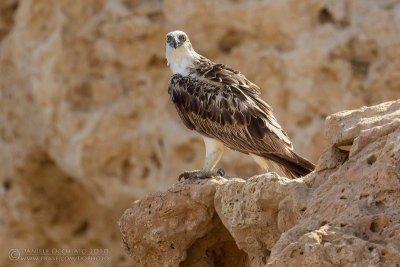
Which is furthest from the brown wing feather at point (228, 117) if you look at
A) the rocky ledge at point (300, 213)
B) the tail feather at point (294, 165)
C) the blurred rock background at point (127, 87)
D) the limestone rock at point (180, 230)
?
the blurred rock background at point (127, 87)

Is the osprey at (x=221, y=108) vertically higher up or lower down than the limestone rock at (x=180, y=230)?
higher up

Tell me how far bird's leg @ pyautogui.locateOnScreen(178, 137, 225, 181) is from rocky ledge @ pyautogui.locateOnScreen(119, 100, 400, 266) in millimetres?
688

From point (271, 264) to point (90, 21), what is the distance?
30.6 ft

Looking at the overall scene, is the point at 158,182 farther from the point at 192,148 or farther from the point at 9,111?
the point at 9,111

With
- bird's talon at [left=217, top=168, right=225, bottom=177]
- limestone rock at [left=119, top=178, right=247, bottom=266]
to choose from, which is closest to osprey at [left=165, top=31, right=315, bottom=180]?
bird's talon at [left=217, top=168, right=225, bottom=177]

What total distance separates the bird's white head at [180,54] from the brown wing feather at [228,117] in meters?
0.11

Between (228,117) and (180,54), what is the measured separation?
0.90 metres

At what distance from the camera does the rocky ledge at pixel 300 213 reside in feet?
13.6

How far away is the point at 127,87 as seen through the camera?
42.2 feet

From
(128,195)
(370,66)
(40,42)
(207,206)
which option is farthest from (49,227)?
(207,206)

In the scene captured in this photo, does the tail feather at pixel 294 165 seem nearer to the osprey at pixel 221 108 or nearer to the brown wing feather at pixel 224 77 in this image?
the osprey at pixel 221 108

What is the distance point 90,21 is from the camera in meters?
13.0

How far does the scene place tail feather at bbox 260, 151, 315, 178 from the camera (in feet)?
23.5

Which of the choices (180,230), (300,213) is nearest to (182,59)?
(180,230)
